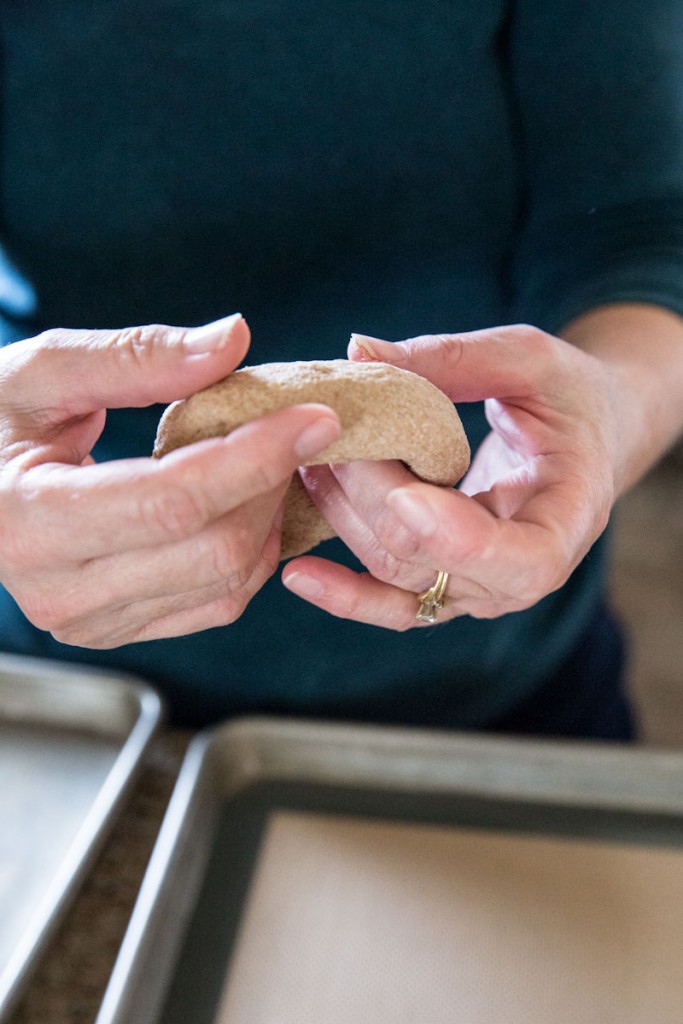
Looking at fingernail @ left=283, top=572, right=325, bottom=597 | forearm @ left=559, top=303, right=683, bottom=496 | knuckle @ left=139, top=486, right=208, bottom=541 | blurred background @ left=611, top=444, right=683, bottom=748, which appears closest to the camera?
knuckle @ left=139, top=486, right=208, bottom=541

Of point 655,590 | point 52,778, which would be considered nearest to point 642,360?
point 52,778

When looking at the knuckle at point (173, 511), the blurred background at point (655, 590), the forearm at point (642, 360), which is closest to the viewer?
the knuckle at point (173, 511)

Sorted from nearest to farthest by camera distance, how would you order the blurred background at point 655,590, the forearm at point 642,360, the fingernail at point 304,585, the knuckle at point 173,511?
the knuckle at point 173,511 < the fingernail at point 304,585 < the forearm at point 642,360 < the blurred background at point 655,590

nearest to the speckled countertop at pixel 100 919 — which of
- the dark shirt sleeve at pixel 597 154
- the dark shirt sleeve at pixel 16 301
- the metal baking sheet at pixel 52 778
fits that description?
the metal baking sheet at pixel 52 778

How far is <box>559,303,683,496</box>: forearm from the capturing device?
523mm

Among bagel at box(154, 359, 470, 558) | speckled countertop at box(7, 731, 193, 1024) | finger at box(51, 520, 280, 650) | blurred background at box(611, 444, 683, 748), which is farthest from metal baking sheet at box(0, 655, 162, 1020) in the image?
blurred background at box(611, 444, 683, 748)

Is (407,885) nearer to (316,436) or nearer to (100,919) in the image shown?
(100,919)

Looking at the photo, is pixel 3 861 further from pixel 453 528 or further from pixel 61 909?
pixel 453 528

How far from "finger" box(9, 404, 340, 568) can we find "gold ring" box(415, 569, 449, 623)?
4.8 inches

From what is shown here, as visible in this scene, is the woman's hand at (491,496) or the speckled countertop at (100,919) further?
the speckled countertop at (100,919)

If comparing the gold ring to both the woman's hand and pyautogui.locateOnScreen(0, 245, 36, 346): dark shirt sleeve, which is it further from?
pyautogui.locateOnScreen(0, 245, 36, 346): dark shirt sleeve

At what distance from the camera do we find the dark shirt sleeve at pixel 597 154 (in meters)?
0.50

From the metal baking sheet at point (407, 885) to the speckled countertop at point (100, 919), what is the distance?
1.6 inches

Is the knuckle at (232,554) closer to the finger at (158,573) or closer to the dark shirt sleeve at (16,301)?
the finger at (158,573)
